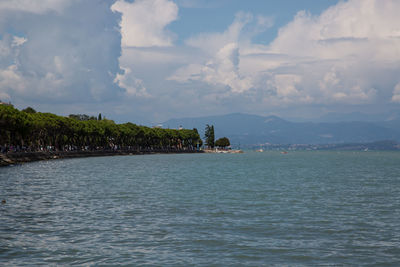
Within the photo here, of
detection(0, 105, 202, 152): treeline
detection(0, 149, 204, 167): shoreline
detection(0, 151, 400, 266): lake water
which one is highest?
detection(0, 105, 202, 152): treeline

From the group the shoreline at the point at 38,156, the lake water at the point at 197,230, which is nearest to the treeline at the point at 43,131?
the shoreline at the point at 38,156

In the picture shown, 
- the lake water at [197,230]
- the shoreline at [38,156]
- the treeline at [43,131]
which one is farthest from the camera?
A: the treeline at [43,131]

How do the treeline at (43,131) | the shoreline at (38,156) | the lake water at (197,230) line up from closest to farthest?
1. the lake water at (197,230)
2. the shoreline at (38,156)
3. the treeline at (43,131)

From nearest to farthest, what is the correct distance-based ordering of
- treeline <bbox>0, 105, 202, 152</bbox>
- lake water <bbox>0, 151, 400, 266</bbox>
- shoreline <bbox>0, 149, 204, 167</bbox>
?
lake water <bbox>0, 151, 400, 266</bbox> < shoreline <bbox>0, 149, 204, 167</bbox> < treeline <bbox>0, 105, 202, 152</bbox>

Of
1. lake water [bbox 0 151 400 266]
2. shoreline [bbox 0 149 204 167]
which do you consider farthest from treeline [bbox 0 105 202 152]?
lake water [bbox 0 151 400 266]

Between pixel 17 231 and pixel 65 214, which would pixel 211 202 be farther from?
pixel 17 231

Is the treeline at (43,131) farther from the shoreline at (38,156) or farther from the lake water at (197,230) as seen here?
the lake water at (197,230)

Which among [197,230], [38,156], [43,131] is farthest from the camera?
[43,131]

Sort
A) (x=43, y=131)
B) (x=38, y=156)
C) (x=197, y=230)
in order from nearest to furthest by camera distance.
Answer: (x=197, y=230), (x=38, y=156), (x=43, y=131)

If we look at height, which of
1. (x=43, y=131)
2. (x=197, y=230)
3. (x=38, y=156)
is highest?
(x=43, y=131)

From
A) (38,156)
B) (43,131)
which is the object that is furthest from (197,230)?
(43,131)

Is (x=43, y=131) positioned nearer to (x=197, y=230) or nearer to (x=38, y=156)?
(x=38, y=156)

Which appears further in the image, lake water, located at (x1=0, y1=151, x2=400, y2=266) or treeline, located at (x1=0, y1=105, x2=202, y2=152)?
treeline, located at (x1=0, y1=105, x2=202, y2=152)

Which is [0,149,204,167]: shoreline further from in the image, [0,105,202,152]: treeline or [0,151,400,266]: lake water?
[0,151,400,266]: lake water
